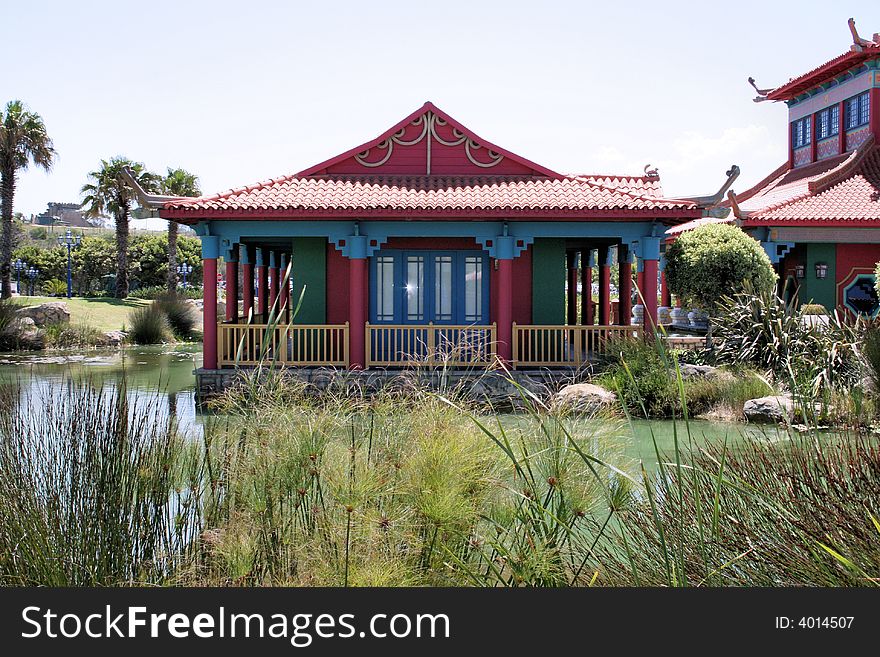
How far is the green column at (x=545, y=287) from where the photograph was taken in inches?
636

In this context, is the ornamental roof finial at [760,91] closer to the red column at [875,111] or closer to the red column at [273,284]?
the red column at [875,111]

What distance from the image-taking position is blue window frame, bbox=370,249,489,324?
15844 mm

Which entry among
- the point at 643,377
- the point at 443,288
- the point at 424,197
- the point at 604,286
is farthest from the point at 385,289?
the point at 643,377

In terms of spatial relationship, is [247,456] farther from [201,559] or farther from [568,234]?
[568,234]

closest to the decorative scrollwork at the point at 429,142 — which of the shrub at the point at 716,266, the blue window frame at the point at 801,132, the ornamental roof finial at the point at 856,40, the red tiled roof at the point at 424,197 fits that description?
the red tiled roof at the point at 424,197

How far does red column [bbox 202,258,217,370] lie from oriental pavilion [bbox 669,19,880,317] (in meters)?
10.9

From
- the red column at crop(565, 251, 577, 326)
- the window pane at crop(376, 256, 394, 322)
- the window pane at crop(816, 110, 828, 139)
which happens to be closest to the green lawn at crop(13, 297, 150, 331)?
the window pane at crop(376, 256, 394, 322)

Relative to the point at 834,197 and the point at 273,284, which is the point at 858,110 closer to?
the point at 834,197

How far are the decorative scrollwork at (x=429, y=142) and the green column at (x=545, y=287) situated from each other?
70.2 inches

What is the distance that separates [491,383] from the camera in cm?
1401

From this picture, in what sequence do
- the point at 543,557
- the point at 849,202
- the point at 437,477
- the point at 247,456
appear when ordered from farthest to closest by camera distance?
the point at 849,202
the point at 247,456
the point at 437,477
the point at 543,557

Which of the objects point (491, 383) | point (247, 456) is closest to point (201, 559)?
point (247, 456)

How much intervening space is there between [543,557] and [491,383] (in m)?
9.86

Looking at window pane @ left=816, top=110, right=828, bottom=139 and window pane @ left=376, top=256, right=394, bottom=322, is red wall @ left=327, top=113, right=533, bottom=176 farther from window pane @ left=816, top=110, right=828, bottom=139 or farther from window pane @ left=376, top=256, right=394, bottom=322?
window pane @ left=816, top=110, right=828, bottom=139
